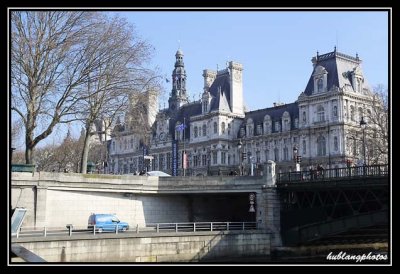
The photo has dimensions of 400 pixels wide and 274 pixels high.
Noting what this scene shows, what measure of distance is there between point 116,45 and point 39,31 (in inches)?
252

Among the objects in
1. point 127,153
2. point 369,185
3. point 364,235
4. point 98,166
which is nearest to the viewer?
point 369,185

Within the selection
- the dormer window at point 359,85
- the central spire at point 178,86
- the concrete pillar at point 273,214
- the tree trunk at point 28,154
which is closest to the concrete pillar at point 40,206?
the tree trunk at point 28,154

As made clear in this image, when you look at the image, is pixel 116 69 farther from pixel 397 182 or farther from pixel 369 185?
pixel 397 182

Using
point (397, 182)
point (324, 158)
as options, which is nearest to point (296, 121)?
point (324, 158)

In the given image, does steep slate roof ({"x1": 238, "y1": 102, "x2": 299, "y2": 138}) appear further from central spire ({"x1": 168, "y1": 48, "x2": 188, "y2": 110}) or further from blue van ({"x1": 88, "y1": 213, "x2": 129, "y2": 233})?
blue van ({"x1": 88, "y1": 213, "x2": 129, "y2": 233})

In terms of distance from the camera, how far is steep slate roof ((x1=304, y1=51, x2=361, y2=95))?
7600cm

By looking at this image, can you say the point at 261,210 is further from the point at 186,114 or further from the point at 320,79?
the point at 186,114

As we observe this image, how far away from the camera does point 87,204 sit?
40.1 metres

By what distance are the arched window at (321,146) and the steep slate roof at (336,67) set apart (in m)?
7.31

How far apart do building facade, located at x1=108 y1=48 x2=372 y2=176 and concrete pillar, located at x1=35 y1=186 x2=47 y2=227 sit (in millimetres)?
20059

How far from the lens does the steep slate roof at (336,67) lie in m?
76.0

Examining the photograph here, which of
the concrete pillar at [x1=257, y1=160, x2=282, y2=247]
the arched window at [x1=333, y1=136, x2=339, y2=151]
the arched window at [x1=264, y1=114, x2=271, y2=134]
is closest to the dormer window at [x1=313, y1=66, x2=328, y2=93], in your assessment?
the arched window at [x1=333, y1=136, x2=339, y2=151]

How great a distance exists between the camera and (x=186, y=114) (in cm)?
10344

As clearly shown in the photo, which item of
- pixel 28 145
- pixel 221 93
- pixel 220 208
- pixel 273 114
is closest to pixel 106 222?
pixel 28 145
